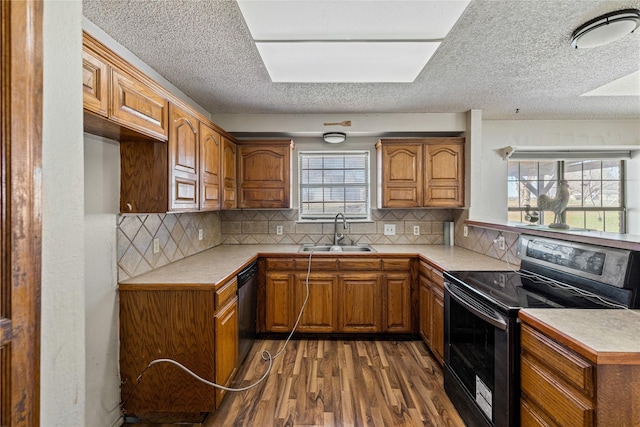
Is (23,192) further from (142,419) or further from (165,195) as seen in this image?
(142,419)

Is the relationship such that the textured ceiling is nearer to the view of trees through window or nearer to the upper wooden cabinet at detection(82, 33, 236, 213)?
the upper wooden cabinet at detection(82, 33, 236, 213)

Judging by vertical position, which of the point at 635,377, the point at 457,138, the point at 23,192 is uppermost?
the point at 457,138

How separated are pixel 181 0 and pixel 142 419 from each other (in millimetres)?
2401

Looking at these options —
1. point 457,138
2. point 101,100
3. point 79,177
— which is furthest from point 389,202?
point 79,177

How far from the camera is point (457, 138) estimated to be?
10.2 ft

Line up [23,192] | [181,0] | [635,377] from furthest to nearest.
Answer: [181,0]
[635,377]
[23,192]

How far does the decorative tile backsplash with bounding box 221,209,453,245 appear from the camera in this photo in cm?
343

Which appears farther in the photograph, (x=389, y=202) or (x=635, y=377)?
(x=389, y=202)

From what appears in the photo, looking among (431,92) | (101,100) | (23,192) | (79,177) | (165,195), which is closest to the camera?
(23,192)

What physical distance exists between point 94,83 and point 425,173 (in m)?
2.78

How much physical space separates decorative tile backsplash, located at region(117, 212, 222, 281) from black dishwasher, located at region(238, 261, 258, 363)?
2.00ft

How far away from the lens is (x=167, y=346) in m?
1.79

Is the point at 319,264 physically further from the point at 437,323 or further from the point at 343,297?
the point at 437,323

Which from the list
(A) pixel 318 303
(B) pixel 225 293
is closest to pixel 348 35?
(B) pixel 225 293
